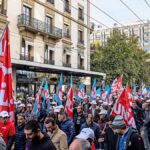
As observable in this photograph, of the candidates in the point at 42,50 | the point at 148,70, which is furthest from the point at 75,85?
the point at 148,70

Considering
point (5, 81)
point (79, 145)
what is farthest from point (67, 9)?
point (79, 145)

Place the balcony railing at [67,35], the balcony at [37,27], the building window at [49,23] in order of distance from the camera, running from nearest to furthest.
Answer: the balcony at [37,27], the building window at [49,23], the balcony railing at [67,35]

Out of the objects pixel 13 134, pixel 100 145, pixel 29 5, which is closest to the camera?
pixel 13 134

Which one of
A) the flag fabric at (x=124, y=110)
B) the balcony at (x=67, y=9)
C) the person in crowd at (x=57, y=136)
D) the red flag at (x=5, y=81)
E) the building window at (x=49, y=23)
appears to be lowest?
the person in crowd at (x=57, y=136)

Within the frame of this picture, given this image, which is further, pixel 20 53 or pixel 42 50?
pixel 42 50

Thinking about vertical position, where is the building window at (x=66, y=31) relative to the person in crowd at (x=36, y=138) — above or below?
above

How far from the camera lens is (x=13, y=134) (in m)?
7.04

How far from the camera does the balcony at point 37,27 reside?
96.4 feet

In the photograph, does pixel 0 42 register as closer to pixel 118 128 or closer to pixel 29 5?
pixel 118 128

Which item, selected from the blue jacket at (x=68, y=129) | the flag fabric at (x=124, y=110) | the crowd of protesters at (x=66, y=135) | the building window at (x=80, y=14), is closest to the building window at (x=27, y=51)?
the building window at (x=80, y=14)

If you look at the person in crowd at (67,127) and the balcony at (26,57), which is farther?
the balcony at (26,57)

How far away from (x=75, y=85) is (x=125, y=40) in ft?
23.5

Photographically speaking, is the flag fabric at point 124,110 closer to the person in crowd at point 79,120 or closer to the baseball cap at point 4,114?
the person in crowd at point 79,120

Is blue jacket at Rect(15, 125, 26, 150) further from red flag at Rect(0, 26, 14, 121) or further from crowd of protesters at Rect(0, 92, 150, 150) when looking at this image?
red flag at Rect(0, 26, 14, 121)
